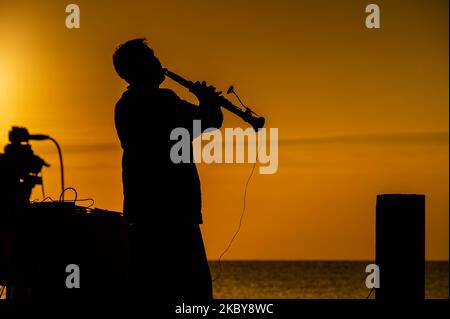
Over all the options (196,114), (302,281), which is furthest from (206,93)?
(302,281)

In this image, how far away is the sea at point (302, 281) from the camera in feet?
214

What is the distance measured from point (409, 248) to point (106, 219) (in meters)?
2.02

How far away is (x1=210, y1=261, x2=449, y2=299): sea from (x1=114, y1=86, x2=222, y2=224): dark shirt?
50075 millimetres

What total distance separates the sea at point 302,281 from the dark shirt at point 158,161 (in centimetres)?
5008

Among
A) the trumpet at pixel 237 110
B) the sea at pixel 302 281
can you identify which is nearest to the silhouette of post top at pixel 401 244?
the trumpet at pixel 237 110

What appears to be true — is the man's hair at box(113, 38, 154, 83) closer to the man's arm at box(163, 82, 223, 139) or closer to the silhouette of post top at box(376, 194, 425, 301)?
the man's arm at box(163, 82, 223, 139)

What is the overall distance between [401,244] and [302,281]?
72.2 m

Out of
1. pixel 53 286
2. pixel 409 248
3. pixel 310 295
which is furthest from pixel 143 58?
pixel 310 295

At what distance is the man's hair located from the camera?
5418 millimetres

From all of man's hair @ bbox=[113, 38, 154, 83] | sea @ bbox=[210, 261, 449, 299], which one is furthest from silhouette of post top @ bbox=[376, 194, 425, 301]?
sea @ bbox=[210, 261, 449, 299]

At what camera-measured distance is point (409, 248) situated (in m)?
6.18

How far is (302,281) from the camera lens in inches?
3054

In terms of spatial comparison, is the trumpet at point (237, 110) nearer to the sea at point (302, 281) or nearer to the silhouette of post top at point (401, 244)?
the silhouette of post top at point (401, 244)

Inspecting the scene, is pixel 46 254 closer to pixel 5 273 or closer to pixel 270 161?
pixel 5 273
